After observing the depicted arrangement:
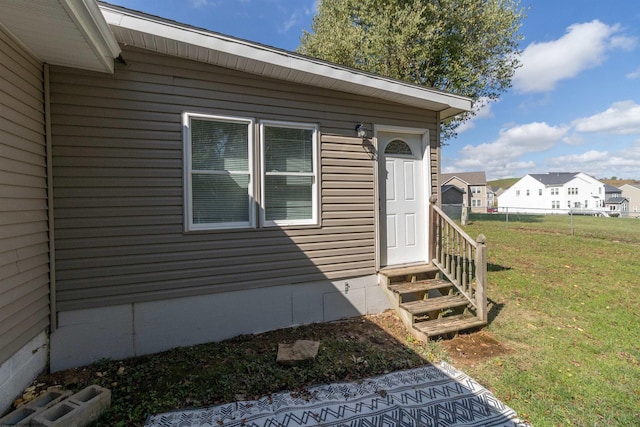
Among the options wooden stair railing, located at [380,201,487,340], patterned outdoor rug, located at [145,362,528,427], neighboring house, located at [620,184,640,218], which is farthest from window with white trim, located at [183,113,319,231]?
neighboring house, located at [620,184,640,218]

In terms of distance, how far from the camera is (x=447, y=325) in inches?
145

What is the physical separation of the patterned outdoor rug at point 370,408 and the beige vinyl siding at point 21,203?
1.42 metres

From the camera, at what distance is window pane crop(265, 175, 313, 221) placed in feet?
12.7

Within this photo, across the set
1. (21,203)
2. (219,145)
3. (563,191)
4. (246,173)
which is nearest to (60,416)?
(21,203)

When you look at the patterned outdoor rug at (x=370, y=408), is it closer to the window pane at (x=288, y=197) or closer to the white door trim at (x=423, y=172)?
the white door trim at (x=423, y=172)

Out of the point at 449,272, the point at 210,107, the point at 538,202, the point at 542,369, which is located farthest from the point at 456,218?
the point at 538,202

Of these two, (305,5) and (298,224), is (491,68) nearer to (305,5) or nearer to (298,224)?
(305,5)

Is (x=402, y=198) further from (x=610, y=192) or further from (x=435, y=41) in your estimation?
(x=610, y=192)

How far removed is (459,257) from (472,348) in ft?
3.61

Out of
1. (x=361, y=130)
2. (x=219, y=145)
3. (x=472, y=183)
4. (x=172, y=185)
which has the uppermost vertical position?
(x=472, y=183)

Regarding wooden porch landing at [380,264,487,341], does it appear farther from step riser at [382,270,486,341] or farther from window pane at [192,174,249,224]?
window pane at [192,174,249,224]

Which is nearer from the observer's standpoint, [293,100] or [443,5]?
[293,100]

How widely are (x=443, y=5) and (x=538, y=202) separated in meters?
43.8

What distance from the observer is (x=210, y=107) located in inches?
139
